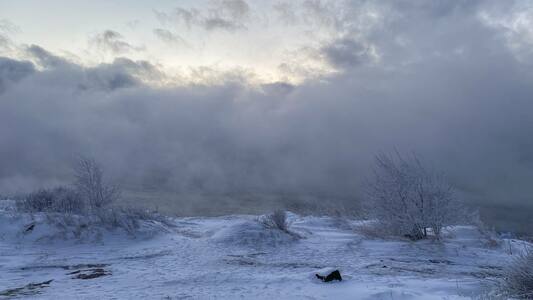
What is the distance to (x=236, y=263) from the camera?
15750mm

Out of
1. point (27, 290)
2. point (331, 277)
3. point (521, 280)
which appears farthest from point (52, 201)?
point (521, 280)

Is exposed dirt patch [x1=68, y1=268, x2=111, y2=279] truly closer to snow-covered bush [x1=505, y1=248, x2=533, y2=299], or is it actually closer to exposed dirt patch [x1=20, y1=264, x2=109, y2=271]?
exposed dirt patch [x1=20, y1=264, x2=109, y2=271]

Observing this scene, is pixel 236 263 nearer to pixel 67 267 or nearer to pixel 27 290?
pixel 67 267

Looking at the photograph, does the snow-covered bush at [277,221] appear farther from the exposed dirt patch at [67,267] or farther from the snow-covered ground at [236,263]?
the exposed dirt patch at [67,267]

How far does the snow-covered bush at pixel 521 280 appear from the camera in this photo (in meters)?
8.94

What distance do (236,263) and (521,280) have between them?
941 cm

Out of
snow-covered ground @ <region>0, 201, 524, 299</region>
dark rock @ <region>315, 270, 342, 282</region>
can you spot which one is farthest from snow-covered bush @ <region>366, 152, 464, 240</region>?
dark rock @ <region>315, 270, 342, 282</region>

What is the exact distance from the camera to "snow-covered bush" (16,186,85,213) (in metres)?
26.4

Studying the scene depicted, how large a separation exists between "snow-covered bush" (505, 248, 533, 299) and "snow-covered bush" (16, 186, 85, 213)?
23.8 metres

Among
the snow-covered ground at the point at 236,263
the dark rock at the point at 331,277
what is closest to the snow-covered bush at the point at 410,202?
the snow-covered ground at the point at 236,263

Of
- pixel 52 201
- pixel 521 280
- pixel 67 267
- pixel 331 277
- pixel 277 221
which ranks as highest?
pixel 52 201

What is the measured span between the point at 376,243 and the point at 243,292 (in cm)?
1078

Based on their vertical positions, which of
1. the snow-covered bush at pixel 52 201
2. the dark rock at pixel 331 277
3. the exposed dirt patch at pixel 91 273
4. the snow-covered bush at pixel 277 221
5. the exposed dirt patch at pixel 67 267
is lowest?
the dark rock at pixel 331 277

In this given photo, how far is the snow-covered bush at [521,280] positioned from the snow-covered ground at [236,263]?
3.97 ft
